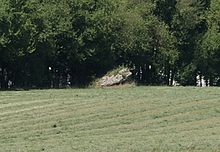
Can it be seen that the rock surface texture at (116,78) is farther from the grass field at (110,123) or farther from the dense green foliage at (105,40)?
the grass field at (110,123)

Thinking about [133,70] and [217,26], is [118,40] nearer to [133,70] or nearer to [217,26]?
[133,70]

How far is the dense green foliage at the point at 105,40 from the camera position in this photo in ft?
180

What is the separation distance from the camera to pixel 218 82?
219 ft

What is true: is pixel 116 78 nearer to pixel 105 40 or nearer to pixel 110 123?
pixel 105 40

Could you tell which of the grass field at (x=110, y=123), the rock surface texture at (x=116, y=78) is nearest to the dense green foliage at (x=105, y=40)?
the rock surface texture at (x=116, y=78)

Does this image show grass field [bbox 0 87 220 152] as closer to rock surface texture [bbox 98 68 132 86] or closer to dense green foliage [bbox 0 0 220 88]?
rock surface texture [bbox 98 68 132 86]

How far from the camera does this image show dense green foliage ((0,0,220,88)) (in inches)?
2165

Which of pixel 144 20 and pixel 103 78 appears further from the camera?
pixel 144 20

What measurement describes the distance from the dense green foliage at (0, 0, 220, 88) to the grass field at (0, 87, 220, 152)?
61.0 ft

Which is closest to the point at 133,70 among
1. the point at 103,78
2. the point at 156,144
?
the point at 103,78

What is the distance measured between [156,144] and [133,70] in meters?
47.5

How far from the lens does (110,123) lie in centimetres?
2472

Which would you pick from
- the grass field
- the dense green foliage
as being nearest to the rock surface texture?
the dense green foliage

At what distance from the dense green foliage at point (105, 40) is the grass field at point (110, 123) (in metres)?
18.6
